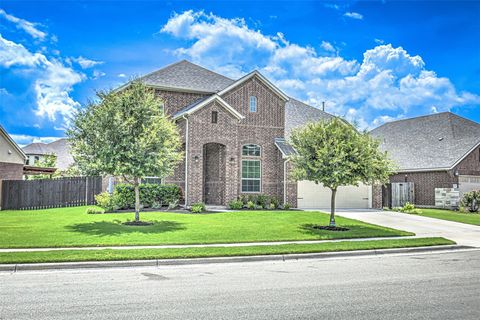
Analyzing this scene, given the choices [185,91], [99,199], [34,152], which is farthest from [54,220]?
[34,152]

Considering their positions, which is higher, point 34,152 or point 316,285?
point 34,152

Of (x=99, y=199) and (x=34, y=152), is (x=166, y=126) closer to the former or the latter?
(x=99, y=199)

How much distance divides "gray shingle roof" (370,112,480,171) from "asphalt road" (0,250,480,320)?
74.0 ft

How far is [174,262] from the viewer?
35.6ft

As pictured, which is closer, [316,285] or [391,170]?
[316,285]

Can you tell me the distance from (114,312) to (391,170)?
14347 mm

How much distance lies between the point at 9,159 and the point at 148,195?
478 inches

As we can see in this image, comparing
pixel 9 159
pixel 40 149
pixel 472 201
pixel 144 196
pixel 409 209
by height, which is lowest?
pixel 409 209

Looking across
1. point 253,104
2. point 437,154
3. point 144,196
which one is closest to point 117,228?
point 144,196

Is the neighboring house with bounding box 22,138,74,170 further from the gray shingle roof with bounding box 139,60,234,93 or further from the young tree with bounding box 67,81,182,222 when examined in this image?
the young tree with bounding box 67,81,182,222

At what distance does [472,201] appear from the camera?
28938mm

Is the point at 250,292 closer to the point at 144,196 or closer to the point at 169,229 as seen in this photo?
the point at 169,229

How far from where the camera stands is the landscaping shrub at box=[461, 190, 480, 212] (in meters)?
28.8

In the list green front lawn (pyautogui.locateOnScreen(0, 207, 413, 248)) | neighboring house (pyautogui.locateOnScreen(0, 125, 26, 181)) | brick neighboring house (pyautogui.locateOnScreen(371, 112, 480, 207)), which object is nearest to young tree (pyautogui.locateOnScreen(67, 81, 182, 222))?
green front lawn (pyautogui.locateOnScreen(0, 207, 413, 248))
